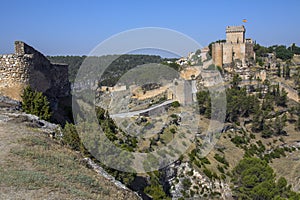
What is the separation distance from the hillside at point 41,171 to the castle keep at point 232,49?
121 feet

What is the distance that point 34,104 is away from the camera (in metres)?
9.55

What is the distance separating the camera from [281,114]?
36562mm

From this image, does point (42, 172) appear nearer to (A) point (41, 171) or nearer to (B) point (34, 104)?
(A) point (41, 171)

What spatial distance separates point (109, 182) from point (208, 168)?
15.2 meters

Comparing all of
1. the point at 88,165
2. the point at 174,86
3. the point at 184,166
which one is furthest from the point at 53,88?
the point at 174,86

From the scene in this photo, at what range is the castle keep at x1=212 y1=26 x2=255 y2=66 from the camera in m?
42.8

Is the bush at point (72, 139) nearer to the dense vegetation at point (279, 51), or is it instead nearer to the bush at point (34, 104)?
the bush at point (34, 104)

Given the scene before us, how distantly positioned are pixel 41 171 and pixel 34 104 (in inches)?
155

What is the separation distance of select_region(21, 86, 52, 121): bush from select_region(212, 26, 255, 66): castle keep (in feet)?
115

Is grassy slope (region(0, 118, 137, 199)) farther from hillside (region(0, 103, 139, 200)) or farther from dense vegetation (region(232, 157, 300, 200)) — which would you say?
dense vegetation (region(232, 157, 300, 200))

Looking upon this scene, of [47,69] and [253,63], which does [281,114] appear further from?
[47,69]

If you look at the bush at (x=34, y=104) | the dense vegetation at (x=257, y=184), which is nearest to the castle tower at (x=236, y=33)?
the dense vegetation at (x=257, y=184)

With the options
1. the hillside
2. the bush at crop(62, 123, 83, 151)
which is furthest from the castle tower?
the hillside

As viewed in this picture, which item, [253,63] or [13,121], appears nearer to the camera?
[13,121]
